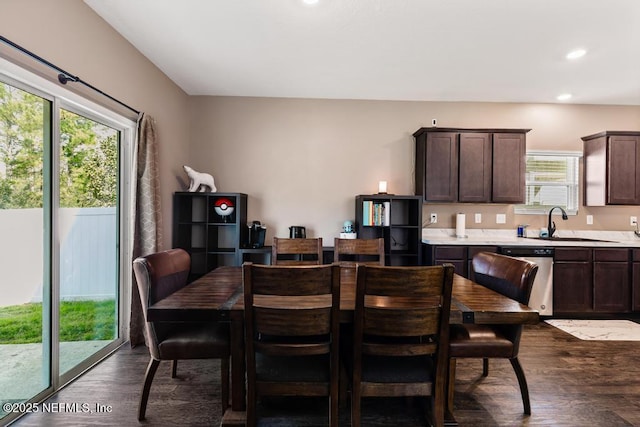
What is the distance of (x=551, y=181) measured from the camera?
4.07 m

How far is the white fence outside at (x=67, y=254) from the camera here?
1770 millimetres

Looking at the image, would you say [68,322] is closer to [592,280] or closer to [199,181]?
[199,181]

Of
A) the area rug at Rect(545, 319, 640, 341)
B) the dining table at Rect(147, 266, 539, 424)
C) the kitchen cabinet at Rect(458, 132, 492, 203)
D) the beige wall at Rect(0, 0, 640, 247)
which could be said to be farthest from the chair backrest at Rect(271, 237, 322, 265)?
the area rug at Rect(545, 319, 640, 341)

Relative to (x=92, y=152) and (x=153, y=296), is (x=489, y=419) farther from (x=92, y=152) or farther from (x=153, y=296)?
(x=92, y=152)

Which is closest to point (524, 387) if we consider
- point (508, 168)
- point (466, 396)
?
point (466, 396)

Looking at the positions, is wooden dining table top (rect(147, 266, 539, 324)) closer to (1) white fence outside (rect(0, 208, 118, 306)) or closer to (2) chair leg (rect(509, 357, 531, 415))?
(2) chair leg (rect(509, 357, 531, 415))

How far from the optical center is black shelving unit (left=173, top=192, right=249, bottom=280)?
358 centimetres

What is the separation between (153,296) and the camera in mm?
1709

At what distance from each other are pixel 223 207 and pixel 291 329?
252 cm

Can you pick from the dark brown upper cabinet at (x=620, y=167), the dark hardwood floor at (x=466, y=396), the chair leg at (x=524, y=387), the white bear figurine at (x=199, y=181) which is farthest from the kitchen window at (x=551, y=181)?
the white bear figurine at (x=199, y=181)

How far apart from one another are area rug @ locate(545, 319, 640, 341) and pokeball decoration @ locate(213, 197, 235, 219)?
3.92 m

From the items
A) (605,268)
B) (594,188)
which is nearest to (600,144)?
(594,188)

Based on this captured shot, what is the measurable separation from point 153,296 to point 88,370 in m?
1.28

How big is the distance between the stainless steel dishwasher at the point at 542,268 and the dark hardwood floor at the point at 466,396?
2.48 feet
